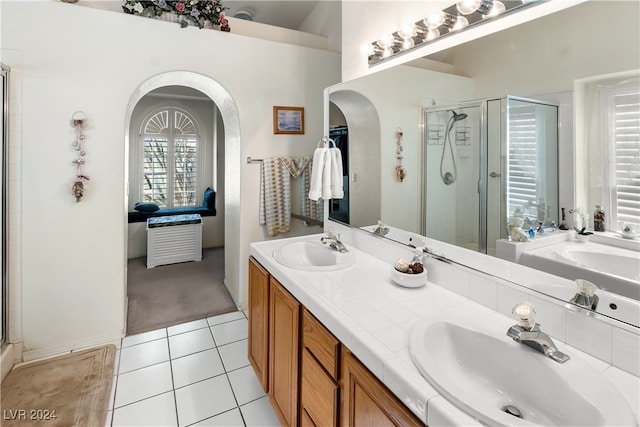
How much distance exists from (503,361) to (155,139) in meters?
5.54

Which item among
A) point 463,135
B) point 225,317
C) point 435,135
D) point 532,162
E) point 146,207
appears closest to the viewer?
point 532,162

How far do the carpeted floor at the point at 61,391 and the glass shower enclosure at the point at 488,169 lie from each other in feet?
6.89

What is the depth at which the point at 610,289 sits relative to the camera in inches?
36.8

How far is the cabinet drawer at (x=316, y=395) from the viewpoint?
1129 mm

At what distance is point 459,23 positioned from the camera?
1434 mm

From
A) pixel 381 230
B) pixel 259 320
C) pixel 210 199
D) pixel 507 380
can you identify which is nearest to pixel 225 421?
pixel 259 320

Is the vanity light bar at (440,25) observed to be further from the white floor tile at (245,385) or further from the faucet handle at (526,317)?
the white floor tile at (245,385)

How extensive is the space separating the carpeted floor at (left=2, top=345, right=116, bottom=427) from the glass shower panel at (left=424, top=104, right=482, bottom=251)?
6.73ft

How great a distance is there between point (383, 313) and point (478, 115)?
0.85 meters

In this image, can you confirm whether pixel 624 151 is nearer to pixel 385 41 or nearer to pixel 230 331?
pixel 385 41

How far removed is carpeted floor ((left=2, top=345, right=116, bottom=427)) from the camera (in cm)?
175

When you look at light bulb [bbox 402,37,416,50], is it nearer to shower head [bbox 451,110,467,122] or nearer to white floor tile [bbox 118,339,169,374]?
shower head [bbox 451,110,467,122]

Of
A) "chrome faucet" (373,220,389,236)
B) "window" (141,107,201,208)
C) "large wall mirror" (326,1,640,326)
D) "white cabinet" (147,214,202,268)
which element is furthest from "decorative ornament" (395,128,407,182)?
"window" (141,107,201,208)

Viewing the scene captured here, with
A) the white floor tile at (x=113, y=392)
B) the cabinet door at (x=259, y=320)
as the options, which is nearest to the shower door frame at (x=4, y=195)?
the white floor tile at (x=113, y=392)
